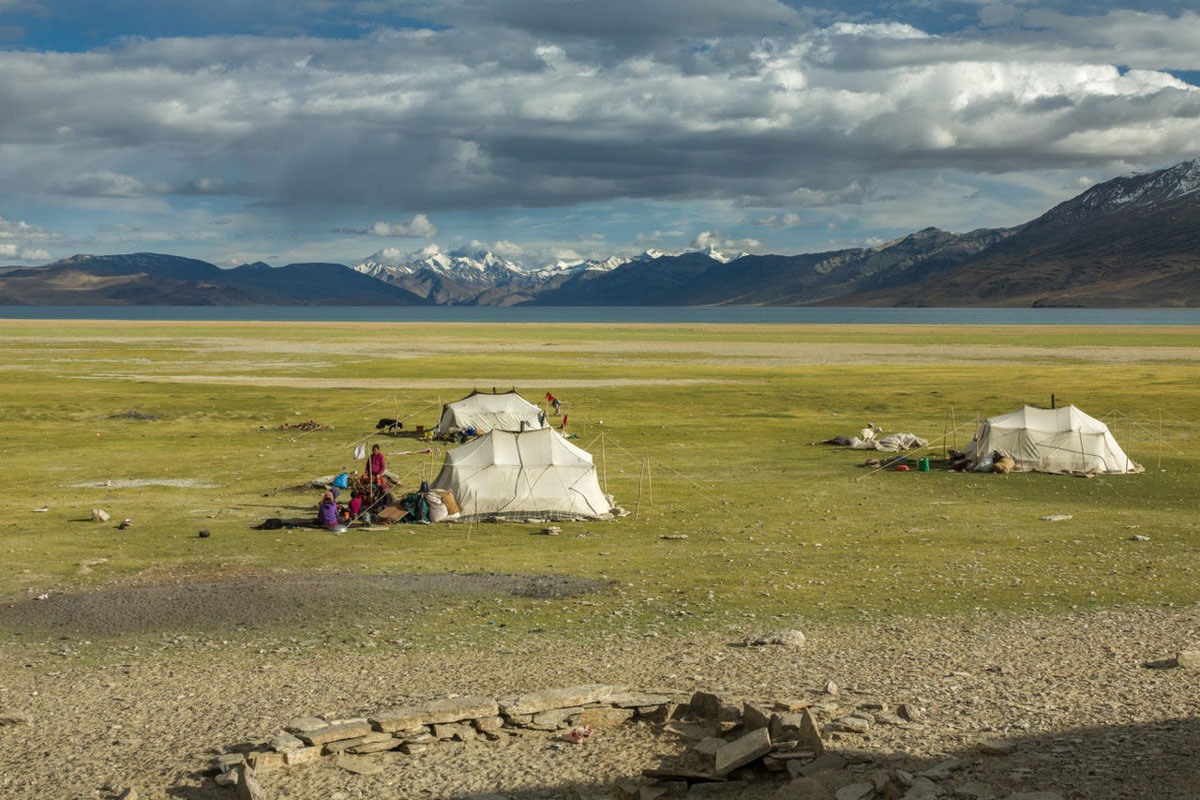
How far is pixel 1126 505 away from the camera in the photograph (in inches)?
1194

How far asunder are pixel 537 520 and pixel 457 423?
18119 millimetres

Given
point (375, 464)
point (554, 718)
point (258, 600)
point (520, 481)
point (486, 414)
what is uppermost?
point (375, 464)

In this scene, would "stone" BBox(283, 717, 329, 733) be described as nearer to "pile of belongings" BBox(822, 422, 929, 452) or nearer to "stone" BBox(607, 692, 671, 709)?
"stone" BBox(607, 692, 671, 709)

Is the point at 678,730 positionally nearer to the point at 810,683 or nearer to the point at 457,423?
the point at 810,683

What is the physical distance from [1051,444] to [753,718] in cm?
2815

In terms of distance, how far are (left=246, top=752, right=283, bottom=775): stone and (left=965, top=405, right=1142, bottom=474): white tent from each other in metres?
30.2

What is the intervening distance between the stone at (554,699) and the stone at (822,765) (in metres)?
2.93

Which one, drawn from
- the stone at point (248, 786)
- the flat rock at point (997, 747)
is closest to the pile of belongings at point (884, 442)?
the flat rock at point (997, 747)

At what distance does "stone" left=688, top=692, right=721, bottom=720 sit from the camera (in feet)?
42.6

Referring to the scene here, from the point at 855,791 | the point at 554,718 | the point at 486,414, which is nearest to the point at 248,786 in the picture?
the point at 554,718

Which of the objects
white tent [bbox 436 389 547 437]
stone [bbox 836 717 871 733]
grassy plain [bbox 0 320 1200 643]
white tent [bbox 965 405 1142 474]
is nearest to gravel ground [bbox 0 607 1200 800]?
stone [bbox 836 717 871 733]

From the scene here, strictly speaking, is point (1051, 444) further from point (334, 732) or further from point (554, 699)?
point (334, 732)

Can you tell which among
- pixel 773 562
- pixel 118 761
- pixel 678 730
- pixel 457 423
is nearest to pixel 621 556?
pixel 773 562

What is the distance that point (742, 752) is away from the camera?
11438 mm
